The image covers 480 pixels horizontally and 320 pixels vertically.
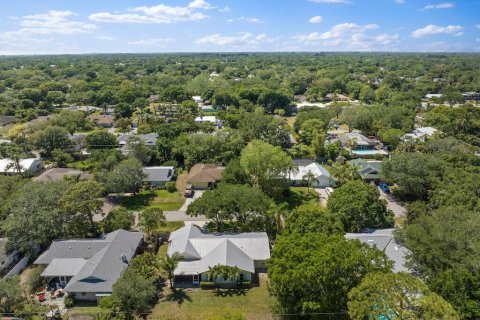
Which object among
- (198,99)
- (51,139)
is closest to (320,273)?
(51,139)

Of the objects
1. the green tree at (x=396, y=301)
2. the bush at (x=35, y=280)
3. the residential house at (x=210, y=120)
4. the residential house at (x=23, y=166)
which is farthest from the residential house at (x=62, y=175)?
the green tree at (x=396, y=301)

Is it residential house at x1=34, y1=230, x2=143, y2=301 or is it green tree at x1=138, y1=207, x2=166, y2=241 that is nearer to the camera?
residential house at x1=34, y1=230, x2=143, y2=301

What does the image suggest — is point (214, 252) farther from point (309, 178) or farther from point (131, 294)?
point (309, 178)

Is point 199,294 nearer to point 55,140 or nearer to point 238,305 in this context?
point 238,305

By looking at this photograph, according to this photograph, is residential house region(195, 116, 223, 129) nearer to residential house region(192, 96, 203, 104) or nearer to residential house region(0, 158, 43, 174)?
residential house region(192, 96, 203, 104)

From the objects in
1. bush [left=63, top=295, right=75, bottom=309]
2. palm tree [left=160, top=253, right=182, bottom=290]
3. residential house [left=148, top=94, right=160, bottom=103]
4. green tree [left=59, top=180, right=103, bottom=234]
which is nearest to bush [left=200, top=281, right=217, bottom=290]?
palm tree [left=160, top=253, right=182, bottom=290]

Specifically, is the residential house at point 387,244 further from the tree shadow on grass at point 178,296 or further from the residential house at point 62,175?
the residential house at point 62,175
